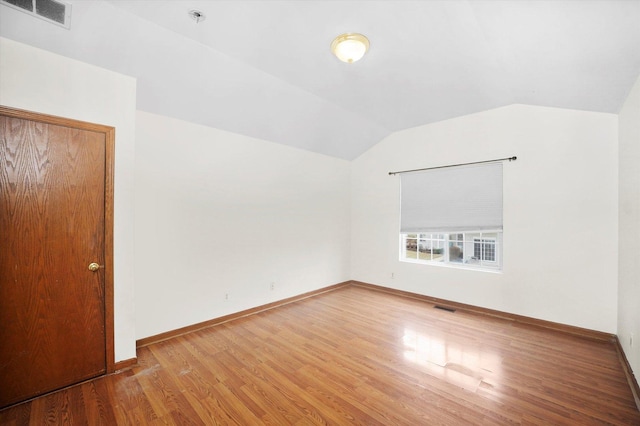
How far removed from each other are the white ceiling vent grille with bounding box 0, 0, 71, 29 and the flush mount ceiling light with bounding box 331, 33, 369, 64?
1.96m

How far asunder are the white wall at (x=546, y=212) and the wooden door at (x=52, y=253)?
13.8ft

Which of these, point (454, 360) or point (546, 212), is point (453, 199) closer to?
point (546, 212)

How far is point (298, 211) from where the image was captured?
→ 4551 millimetres

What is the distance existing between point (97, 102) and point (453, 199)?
4462mm

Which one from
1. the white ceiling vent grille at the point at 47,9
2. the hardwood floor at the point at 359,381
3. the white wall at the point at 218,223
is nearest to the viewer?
the white ceiling vent grille at the point at 47,9

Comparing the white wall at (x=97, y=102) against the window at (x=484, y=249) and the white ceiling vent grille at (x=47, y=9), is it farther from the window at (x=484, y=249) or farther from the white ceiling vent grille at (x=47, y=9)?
the window at (x=484, y=249)

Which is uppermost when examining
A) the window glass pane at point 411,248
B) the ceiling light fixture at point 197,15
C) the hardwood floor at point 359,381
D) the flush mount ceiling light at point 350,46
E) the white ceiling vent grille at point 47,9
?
the ceiling light fixture at point 197,15

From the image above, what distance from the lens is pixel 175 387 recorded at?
2.21m

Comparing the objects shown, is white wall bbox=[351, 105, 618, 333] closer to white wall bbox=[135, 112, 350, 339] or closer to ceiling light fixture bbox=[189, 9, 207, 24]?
white wall bbox=[135, 112, 350, 339]

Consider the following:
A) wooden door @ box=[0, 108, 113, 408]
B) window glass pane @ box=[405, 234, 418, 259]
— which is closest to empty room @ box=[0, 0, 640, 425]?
wooden door @ box=[0, 108, 113, 408]

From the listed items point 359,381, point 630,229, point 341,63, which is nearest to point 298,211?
point 341,63

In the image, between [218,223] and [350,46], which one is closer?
[350,46]

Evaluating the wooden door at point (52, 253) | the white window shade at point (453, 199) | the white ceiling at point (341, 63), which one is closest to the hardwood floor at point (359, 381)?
the wooden door at point (52, 253)

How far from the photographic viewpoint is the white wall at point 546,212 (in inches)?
119
